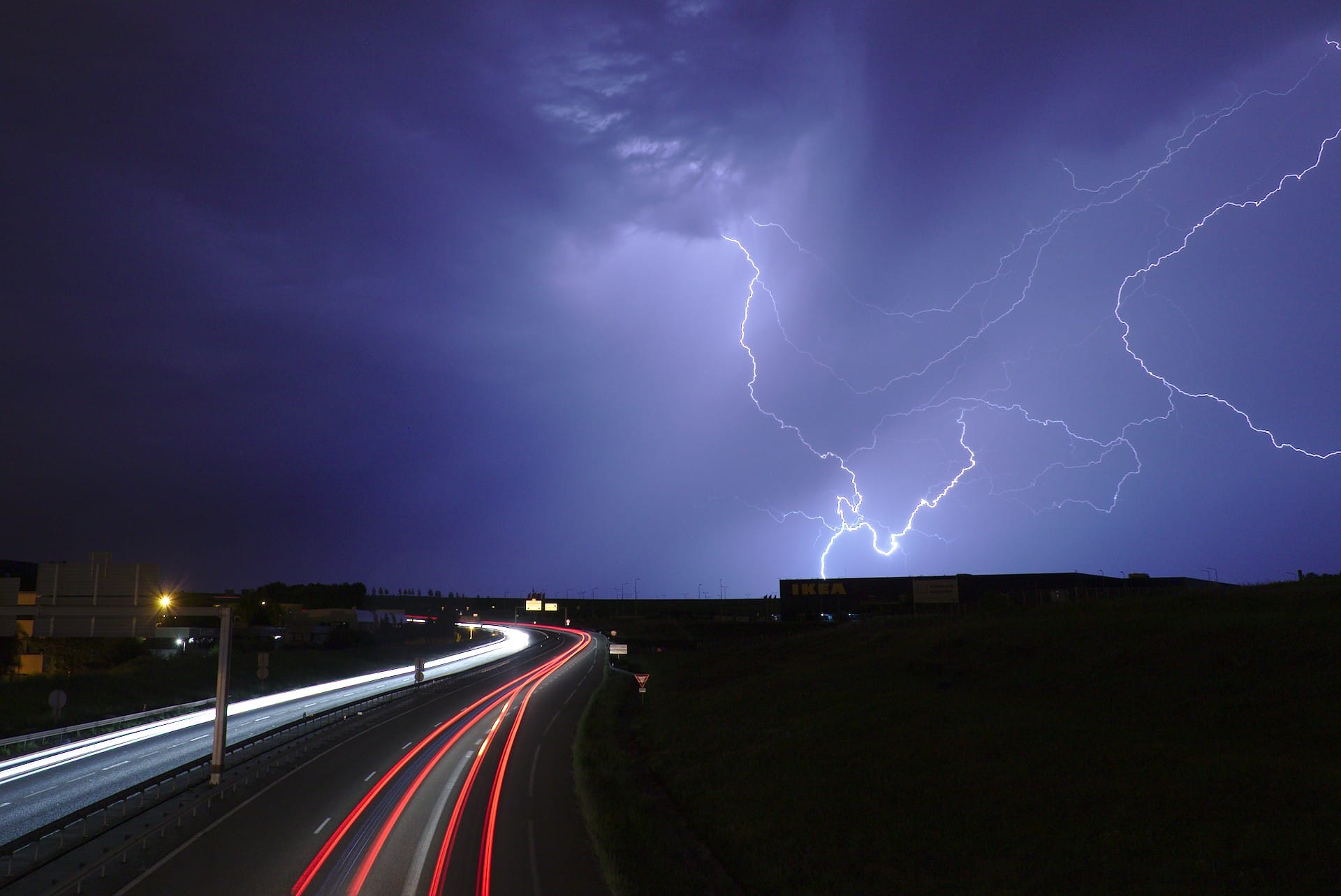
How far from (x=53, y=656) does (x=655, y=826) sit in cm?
6151

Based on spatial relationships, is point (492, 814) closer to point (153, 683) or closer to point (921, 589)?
point (153, 683)

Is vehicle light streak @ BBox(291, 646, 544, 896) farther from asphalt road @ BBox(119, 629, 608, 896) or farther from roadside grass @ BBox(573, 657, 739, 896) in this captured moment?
roadside grass @ BBox(573, 657, 739, 896)

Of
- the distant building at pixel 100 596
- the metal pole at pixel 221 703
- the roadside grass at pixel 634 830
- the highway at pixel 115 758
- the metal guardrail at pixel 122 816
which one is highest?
the distant building at pixel 100 596

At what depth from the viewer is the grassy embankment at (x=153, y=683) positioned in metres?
41.0

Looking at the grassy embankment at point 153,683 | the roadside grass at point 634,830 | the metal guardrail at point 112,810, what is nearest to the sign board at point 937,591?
the roadside grass at point 634,830

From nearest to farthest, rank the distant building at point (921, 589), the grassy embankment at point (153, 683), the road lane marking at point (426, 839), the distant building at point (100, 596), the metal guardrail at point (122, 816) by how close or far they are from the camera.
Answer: the road lane marking at point (426, 839)
the metal guardrail at point (122, 816)
the distant building at point (100, 596)
the grassy embankment at point (153, 683)
the distant building at point (921, 589)

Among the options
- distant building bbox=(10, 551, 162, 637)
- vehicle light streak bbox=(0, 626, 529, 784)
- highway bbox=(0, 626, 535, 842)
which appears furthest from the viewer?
vehicle light streak bbox=(0, 626, 529, 784)

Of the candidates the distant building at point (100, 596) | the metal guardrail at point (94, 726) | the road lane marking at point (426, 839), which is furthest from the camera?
the metal guardrail at point (94, 726)

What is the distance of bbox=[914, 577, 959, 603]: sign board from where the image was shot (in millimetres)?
84312

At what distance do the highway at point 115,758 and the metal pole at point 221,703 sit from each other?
88.7 inches

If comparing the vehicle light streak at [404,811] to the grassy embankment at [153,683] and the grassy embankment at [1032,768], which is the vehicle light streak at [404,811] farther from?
the grassy embankment at [153,683]

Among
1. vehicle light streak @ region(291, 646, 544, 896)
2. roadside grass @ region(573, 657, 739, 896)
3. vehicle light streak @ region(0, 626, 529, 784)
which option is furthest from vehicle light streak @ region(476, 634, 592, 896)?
vehicle light streak @ region(0, 626, 529, 784)

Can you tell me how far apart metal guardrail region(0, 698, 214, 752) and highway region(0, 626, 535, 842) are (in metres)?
0.97

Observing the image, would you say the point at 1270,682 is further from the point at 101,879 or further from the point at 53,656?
the point at 53,656
